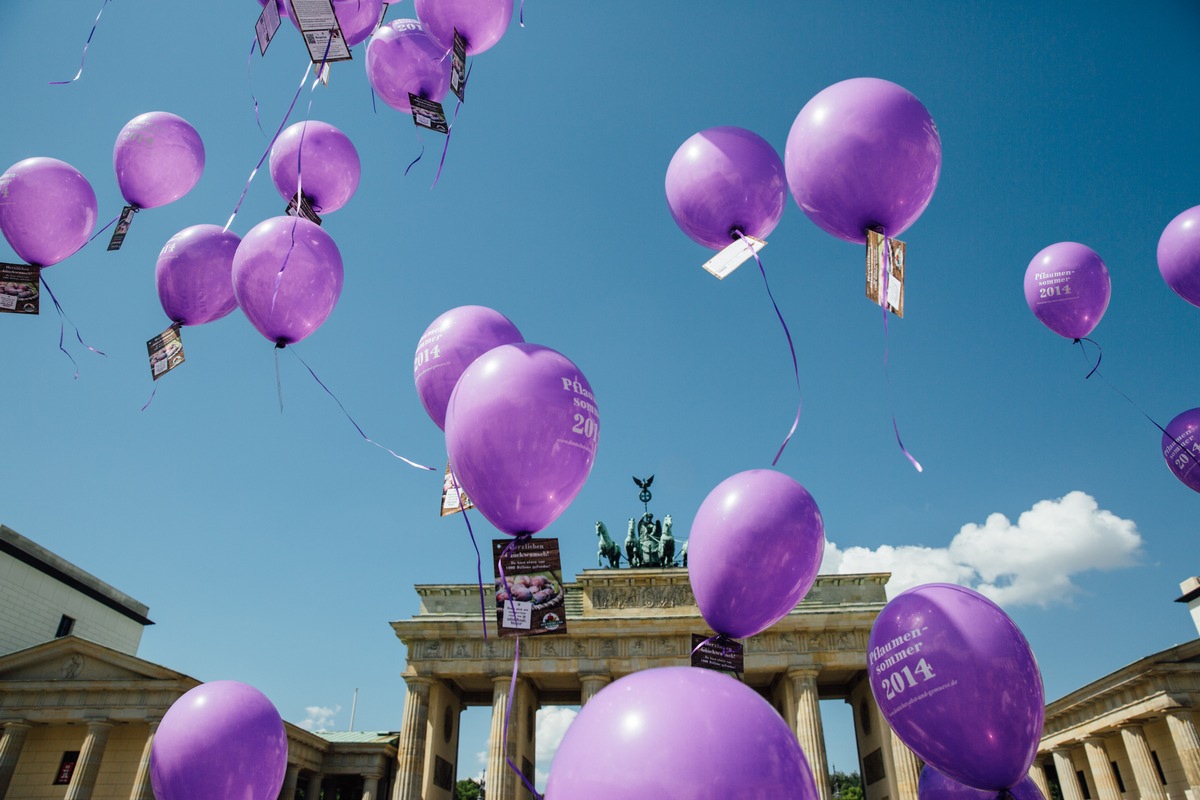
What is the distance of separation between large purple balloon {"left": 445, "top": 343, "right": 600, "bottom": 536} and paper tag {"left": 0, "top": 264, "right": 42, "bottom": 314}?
19.2 feet

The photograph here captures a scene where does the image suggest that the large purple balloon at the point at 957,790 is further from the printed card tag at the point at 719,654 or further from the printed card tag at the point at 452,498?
the printed card tag at the point at 452,498

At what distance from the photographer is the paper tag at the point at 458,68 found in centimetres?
683

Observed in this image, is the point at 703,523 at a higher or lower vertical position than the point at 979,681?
higher

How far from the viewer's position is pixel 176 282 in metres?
7.94

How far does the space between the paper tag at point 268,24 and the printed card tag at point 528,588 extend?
5.01 metres

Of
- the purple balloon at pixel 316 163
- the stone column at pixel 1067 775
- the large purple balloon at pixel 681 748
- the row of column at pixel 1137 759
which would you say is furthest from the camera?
the stone column at pixel 1067 775

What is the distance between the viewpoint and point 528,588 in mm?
4898

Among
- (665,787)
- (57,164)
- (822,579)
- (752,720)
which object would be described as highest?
(822,579)

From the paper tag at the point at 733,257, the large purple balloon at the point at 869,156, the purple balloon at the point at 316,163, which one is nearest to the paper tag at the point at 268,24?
the purple balloon at the point at 316,163

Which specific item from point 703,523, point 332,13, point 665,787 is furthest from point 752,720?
point 332,13

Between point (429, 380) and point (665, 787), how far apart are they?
15.7ft

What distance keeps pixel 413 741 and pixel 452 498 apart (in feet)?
91.4

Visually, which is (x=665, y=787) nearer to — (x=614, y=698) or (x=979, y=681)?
(x=614, y=698)

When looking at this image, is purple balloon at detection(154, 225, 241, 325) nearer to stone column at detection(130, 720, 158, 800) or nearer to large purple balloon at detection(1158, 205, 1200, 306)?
large purple balloon at detection(1158, 205, 1200, 306)
